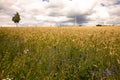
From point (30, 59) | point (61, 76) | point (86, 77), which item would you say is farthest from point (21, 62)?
point (86, 77)

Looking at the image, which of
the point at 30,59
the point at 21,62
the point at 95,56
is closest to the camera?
the point at 21,62

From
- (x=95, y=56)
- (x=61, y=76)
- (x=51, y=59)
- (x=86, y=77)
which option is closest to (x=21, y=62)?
(x=51, y=59)

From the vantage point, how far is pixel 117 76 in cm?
339

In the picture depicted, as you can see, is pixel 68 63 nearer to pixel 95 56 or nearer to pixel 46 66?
pixel 46 66

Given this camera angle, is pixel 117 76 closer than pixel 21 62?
Yes

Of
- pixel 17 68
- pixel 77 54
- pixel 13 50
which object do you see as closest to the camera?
pixel 17 68

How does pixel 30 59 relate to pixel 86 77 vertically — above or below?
above

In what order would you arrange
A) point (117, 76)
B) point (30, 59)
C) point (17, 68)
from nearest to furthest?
point (117, 76)
point (17, 68)
point (30, 59)

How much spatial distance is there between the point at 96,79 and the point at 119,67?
0.60 meters

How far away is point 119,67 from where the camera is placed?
3.77m

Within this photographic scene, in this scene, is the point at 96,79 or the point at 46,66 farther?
the point at 46,66

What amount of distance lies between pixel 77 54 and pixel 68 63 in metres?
0.90

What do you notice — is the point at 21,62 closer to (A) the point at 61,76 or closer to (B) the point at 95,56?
(A) the point at 61,76

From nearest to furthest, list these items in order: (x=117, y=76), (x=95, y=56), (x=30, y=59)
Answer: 1. (x=117, y=76)
2. (x=30, y=59)
3. (x=95, y=56)
